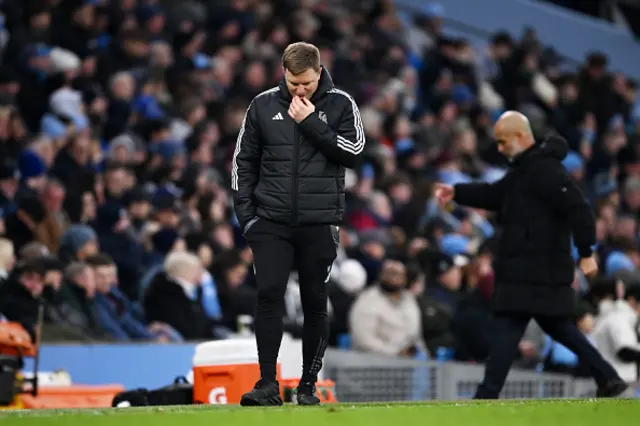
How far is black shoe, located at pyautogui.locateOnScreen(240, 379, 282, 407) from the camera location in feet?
25.6

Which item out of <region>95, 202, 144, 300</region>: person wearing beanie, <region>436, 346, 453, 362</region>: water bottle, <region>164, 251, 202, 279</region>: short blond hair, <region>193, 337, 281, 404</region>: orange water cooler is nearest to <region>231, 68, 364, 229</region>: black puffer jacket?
<region>193, 337, 281, 404</region>: orange water cooler

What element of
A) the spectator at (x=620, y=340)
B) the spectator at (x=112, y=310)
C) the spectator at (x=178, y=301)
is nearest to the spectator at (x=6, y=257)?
the spectator at (x=112, y=310)

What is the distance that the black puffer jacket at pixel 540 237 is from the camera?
9898 millimetres

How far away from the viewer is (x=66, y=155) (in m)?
15.1

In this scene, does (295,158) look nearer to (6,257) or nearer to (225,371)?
(225,371)

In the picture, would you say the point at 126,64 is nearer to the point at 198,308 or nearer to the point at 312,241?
the point at 198,308

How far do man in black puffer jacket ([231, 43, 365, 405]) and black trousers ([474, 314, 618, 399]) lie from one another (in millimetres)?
2081

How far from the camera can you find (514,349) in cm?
1003

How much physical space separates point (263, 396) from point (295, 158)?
1180mm

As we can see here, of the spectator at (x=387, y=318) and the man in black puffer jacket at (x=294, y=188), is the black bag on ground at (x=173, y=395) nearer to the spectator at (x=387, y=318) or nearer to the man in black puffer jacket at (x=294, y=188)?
the man in black puffer jacket at (x=294, y=188)

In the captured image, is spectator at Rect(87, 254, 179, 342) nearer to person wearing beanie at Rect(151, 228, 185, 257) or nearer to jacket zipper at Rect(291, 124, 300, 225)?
person wearing beanie at Rect(151, 228, 185, 257)

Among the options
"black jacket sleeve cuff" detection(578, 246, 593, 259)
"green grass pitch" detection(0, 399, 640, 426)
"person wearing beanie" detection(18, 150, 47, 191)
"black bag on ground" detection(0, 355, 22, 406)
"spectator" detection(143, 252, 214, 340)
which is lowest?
"green grass pitch" detection(0, 399, 640, 426)

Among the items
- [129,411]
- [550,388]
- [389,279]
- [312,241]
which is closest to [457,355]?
[389,279]

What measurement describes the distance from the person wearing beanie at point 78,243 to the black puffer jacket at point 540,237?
439cm
